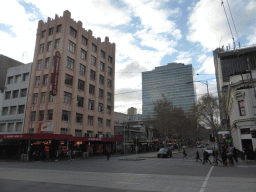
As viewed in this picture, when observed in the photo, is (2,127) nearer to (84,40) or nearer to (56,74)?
(56,74)

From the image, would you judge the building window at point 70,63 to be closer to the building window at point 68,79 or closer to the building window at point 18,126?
the building window at point 68,79

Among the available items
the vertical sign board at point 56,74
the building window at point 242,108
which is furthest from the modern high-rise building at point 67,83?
the building window at point 242,108

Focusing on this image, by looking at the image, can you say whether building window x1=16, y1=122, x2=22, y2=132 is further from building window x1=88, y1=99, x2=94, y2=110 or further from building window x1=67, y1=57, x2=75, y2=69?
building window x1=67, y1=57, x2=75, y2=69

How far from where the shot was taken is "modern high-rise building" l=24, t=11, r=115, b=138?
34438 mm

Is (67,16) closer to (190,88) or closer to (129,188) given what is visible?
(129,188)

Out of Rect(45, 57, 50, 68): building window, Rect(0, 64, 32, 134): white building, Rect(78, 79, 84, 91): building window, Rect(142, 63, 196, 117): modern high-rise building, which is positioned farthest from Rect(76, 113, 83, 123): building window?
Rect(142, 63, 196, 117): modern high-rise building

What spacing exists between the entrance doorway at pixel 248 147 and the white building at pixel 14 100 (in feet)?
122

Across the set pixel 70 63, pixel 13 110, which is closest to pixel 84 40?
pixel 70 63

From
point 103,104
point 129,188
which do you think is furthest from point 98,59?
point 129,188

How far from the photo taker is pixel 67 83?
3675cm

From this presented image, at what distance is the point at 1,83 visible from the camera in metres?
43.0

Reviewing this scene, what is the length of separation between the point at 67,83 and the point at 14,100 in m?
12.5

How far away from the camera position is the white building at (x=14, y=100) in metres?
37.6

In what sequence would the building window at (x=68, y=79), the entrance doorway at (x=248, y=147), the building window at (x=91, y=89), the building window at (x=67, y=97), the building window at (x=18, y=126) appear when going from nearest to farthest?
the entrance doorway at (x=248, y=147), the building window at (x=67, y=97), the building window at (x=68, y=79), the building window at (x=18, y=126), the building window at (x=91, y=89)
